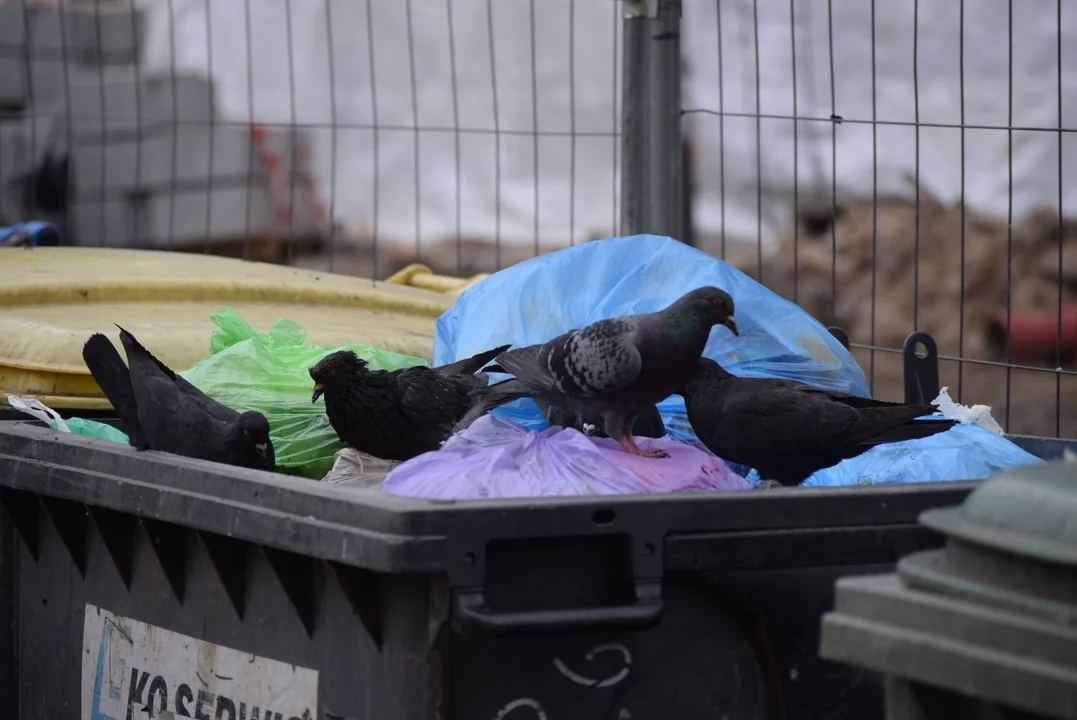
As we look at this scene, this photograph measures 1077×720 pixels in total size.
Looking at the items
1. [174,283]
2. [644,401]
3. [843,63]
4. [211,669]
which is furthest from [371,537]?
[843,63]

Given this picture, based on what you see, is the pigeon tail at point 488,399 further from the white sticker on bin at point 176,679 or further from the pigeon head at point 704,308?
the white sticker on bin at point 176,679

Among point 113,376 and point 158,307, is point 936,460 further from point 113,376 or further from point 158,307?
point 158,307

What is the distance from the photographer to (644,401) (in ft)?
9.18

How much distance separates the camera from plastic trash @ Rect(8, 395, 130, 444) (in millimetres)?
3080

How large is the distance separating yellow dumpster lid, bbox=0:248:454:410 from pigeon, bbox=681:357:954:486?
4.10 feet

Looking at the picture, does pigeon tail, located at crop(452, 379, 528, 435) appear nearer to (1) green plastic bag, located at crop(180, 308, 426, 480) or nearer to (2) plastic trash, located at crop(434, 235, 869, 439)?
(2) plastic trash, located at crop(434, 235, 869, 439)

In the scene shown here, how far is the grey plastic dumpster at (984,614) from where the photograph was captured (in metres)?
1.33

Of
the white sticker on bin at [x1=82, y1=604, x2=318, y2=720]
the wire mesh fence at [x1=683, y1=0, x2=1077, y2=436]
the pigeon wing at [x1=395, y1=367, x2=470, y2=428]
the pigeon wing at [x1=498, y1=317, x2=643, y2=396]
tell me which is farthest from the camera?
the wire mesh fence at [x1=683, y1=0, x2=1077, y2=436]

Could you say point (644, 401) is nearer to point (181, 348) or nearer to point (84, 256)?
point (181, 348)

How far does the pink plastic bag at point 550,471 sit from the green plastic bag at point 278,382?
700 millimetres

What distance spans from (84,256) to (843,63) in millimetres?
4847

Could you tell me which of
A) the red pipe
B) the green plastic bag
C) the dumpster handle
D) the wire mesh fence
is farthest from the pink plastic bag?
the red pipe

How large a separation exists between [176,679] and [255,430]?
61cm

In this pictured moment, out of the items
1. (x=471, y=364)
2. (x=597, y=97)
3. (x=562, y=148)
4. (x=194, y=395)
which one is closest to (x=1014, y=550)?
(x=471, y=364)
